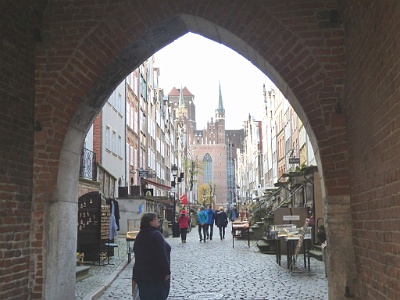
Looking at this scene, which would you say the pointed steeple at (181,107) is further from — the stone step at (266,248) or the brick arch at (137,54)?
the brick arch at (137,54)

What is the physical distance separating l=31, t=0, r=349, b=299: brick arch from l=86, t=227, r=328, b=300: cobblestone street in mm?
2822

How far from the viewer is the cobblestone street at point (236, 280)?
418 inches

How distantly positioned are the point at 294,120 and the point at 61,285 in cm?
3604

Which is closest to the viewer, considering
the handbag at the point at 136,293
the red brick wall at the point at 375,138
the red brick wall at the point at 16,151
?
the red brick wall at the point at 375,138

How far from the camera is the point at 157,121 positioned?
2384 inches

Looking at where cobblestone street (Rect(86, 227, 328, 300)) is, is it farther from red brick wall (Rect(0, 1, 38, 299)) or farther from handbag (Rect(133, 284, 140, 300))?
handbag (Rect(133, 284, 140, 300))

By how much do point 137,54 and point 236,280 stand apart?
5.80 m

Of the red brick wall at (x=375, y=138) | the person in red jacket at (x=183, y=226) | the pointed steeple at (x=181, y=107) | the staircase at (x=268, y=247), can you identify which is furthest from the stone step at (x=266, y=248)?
the pointed steeple at (x=181, y=107)

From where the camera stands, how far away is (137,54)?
368 inches

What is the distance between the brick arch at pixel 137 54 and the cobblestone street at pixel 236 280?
2.82 meters

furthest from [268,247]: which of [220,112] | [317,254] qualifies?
[220,112]

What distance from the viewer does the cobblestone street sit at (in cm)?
1062

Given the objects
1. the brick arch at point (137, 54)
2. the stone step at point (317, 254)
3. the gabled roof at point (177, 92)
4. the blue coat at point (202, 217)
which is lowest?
the stone step at point (317, 254)

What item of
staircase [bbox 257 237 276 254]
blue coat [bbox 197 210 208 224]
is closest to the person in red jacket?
blue coat [bbox 197 210 208 224]
